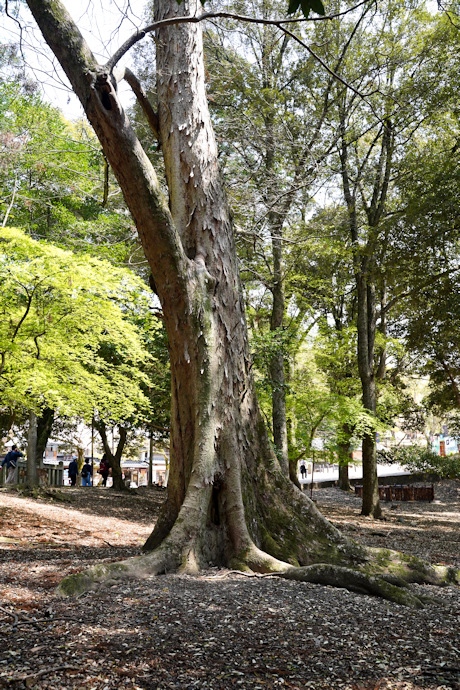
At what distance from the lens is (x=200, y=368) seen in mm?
5199

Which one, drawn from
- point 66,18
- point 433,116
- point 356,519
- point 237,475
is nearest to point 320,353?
point 356,519

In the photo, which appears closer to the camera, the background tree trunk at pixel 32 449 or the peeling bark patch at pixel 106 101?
the peeling bark patch at pixel 106 101

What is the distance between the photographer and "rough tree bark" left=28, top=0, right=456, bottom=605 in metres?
4.25

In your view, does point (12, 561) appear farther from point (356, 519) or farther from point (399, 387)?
point (399, 387)

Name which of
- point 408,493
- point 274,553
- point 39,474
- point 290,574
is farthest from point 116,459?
point 290,574

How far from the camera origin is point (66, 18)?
412 cm

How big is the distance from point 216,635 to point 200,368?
8.62 feet

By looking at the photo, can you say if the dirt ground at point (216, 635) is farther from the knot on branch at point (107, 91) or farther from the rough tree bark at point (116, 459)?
the rough tree bark at point (116, 459)

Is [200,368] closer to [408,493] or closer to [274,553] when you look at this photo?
[274,553]

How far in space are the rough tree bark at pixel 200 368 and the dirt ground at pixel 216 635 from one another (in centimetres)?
32

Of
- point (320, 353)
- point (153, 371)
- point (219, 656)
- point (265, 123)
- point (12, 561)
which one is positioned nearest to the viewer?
point (219, 656)

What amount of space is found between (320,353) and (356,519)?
8141mm

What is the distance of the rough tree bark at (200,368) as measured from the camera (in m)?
4.25

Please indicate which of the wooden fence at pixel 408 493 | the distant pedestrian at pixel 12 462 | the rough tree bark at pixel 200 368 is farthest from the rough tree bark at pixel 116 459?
the rough tree bark at pixel 200 368
